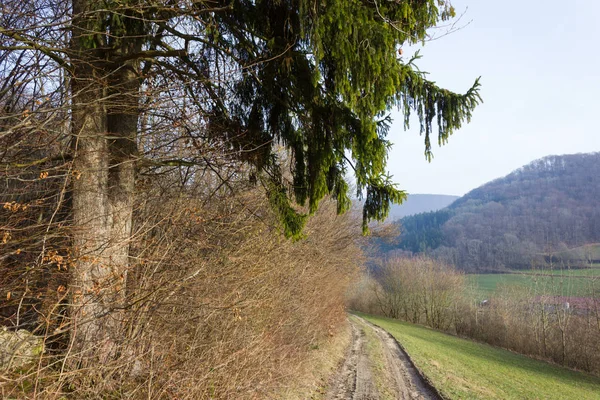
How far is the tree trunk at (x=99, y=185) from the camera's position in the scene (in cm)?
379

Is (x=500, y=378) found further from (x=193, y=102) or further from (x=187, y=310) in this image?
(x=193, y=102)

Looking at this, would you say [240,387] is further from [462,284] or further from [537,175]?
[537,175]

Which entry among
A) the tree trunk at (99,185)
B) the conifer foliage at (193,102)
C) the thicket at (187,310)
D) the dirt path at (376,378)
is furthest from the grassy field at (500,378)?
the tree trunk at (99,185)

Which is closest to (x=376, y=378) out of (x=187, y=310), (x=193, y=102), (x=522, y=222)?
(x=187, y=310)

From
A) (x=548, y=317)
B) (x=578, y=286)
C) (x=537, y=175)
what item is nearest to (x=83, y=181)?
(x=548, y=317)

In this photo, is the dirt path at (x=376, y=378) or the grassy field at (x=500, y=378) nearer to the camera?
the dirt path at (x=376, y=378)

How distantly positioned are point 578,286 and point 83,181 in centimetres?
3569

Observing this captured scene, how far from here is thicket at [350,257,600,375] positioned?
25.8 metres

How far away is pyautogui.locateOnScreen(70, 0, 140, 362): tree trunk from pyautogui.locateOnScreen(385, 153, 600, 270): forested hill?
5445 cm

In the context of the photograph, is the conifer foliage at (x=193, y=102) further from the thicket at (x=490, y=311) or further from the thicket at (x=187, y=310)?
the thicket at (x=490, y=311)

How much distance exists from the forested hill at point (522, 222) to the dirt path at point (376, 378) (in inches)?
1679

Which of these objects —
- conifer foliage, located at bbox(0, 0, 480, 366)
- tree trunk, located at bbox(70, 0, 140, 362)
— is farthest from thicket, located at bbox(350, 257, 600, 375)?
tree trunk, located at bbox(70, 0, 140, 362)

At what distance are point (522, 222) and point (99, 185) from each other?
103397 mm

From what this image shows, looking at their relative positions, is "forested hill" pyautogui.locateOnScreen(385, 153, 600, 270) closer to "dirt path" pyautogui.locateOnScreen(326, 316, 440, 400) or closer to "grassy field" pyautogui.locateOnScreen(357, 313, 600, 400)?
"grassy field" pyautogui.locateOnScreen(357, 313, 600, 400)
